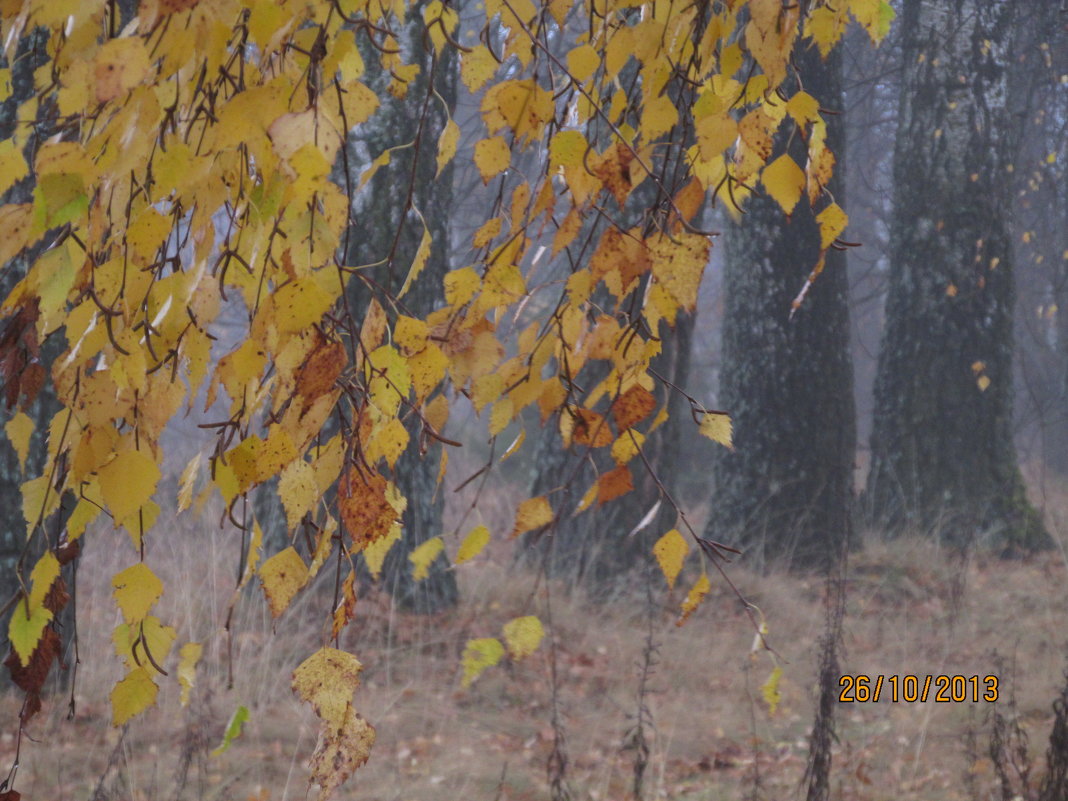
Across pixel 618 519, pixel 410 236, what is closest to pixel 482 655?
pixel 410 236

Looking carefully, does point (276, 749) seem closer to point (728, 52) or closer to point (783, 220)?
point (728, 52)

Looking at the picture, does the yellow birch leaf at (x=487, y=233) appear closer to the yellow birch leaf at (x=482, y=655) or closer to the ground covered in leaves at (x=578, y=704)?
the yellow birch leaf at (x=482, y=655)

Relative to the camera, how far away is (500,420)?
1.38 metres

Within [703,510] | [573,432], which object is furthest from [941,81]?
[573,432]

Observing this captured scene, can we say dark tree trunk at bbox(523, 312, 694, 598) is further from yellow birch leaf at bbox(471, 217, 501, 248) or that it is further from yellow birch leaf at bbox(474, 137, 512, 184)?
yellow birch leaf at bbox(474, 137, 512, 184)

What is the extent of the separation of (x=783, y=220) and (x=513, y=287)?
15.0ft

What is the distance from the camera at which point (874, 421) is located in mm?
6562

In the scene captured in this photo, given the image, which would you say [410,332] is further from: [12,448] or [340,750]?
[12,448]

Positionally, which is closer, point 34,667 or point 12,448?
point 34,667

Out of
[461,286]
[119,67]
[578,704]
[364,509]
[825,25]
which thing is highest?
→ [825,25]

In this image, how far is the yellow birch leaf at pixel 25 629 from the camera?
110 cm

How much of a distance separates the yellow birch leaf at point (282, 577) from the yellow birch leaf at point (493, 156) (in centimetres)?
54

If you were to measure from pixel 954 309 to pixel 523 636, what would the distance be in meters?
5.50

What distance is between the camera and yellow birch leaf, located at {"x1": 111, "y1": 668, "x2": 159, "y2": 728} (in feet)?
3.73
